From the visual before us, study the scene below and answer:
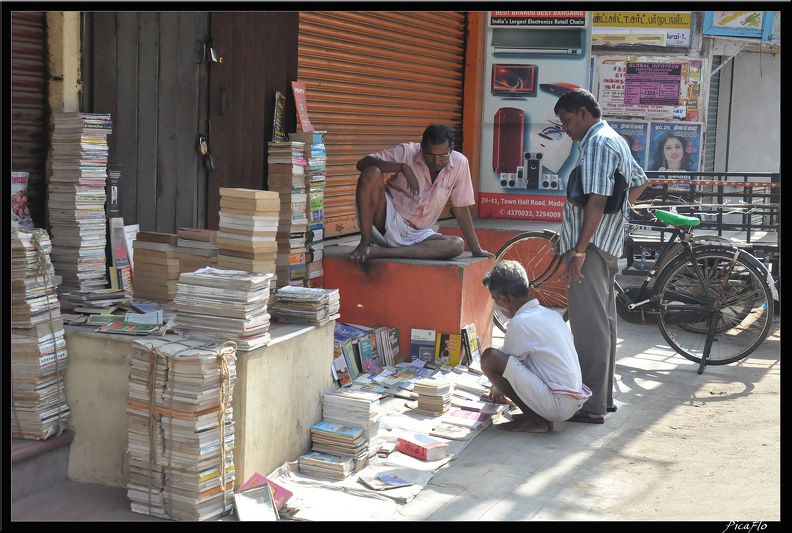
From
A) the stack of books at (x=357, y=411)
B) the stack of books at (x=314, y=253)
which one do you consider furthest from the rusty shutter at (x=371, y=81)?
the stack of books at (x=357, y=411)

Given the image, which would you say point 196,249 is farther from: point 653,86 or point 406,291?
point 653,86

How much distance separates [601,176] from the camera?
5.25 meters

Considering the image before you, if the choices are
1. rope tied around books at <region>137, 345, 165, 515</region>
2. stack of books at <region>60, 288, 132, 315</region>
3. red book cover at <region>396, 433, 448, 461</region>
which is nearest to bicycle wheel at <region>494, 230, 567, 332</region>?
red book cover at <region>396, 433, 448, 461</region>

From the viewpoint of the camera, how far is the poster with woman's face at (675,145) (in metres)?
13.2

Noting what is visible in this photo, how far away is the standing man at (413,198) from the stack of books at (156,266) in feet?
5.09

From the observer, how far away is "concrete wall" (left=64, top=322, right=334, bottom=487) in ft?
13.8

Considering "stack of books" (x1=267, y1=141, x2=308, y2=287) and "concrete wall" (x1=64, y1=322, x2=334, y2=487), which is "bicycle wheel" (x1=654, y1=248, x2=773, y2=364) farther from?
"concrete wall" (x1=64, y1=322, x2=334, y2=487)

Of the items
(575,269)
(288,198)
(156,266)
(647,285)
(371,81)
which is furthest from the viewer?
(371,81)

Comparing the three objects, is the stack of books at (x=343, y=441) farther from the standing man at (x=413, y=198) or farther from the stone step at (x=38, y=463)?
the standing man at (x=413, y=198)

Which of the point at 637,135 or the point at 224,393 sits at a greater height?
the point at 637,135

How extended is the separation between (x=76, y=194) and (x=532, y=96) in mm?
5067

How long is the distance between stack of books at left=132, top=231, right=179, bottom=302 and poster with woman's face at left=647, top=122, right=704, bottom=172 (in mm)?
9435

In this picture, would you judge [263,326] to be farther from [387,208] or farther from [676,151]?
[676,151]

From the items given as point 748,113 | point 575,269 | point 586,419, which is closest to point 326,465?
point 586,419
